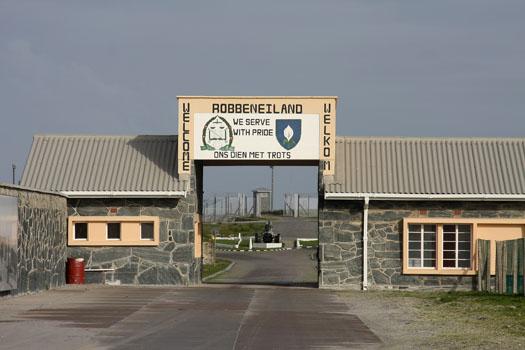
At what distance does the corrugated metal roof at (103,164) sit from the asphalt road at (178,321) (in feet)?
13.6

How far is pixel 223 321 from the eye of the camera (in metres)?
20.3

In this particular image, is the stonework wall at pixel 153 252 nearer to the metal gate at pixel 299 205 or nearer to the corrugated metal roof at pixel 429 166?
the corrugated metal roof at pixel 429 166

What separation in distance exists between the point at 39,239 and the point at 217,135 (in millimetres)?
6749

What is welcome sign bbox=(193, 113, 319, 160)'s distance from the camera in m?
33.1

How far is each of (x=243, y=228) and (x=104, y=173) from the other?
54283 mm

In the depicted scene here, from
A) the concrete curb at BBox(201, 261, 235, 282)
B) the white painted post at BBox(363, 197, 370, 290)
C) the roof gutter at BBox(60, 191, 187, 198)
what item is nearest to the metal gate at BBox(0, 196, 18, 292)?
the roof gutter at BBox(60, 191, 187, 198)

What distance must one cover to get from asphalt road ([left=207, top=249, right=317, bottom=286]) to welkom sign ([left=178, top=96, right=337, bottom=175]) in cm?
556

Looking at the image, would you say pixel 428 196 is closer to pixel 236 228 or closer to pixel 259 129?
pixel 259 129

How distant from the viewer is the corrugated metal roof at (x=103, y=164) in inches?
1298

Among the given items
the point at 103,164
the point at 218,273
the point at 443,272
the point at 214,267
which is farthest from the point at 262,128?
the point at 214,267

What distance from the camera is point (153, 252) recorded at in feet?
107

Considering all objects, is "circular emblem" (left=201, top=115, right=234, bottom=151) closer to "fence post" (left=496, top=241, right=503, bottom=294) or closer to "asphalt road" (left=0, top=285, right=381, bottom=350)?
"asphalt road" (left=0, top=285, right=381, bottom=350)

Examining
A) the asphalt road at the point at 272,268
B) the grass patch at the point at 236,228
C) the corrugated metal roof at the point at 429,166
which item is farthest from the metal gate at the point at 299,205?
the corrugated metal roof at the point at 429,166

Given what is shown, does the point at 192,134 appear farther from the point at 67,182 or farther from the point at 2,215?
the point at 2,215
